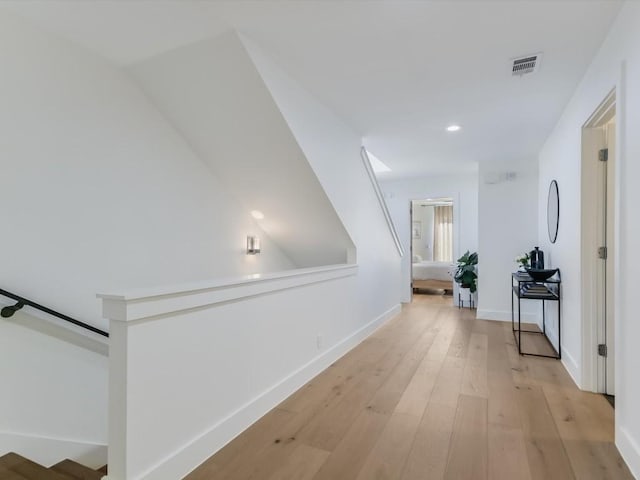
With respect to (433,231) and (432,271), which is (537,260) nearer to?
(432,271)

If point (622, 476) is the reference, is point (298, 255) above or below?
above

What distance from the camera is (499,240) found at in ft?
16.9

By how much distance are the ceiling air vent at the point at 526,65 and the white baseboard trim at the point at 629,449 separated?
2.26 metres

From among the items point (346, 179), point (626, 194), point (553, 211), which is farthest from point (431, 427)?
point (553, 211)

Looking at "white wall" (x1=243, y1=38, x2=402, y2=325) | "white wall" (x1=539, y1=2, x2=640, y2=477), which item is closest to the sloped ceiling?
"white wall" (x1=243, y1=38, x2=402, y2=325)

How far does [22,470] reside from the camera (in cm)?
181

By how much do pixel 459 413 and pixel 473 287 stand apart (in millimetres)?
3966

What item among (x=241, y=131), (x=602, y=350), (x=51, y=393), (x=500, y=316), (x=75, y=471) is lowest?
(x=75, y=471)

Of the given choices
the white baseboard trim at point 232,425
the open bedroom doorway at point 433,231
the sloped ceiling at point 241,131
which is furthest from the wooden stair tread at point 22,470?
the open bedroom doorway at point 433,231

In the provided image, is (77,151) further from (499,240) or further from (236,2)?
(499,240)

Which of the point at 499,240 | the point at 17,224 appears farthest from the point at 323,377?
the point at 499,240

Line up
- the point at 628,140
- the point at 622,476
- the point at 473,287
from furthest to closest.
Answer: the point at 473,287 < the point at 628,140 < the point at 622,476

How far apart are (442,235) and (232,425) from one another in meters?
9.45

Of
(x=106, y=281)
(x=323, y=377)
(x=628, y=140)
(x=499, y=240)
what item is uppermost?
(x=628, y=140)
